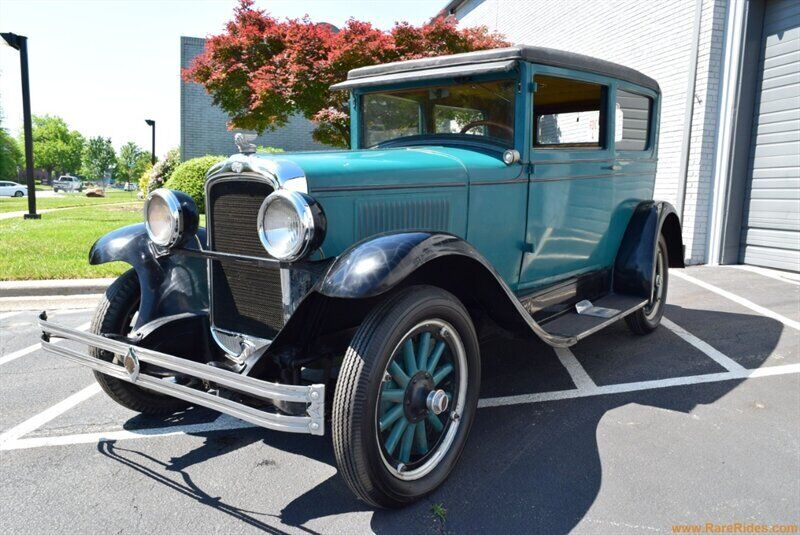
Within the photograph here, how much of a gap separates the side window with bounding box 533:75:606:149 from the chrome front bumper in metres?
2.10

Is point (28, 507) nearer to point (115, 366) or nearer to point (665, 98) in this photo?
point (115, 366)

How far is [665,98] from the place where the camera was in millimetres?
7801

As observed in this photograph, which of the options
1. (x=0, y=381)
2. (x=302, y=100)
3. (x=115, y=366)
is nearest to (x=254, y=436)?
(x=115, y=366)

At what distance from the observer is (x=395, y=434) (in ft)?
7.73

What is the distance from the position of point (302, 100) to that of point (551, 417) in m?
7.91

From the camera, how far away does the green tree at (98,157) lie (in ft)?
242

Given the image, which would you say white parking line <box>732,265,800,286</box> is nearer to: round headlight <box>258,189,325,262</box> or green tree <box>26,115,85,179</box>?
round headlight <box>258,189,325,262</box>

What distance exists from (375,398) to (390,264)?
19.3 inches

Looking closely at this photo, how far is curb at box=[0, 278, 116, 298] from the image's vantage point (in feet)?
19.1

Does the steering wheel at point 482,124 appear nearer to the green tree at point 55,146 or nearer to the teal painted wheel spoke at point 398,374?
the teal painted wheel spoke at point 398,374

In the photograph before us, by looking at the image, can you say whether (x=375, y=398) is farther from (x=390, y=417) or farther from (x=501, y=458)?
(x=501, y=458)

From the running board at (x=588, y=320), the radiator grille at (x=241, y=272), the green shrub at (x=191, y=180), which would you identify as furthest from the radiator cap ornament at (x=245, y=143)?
the green shrub at (x=191, y=180)

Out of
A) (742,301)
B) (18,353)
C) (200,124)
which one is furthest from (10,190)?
(742,301)

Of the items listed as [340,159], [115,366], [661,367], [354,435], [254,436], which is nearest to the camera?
[354,435]
